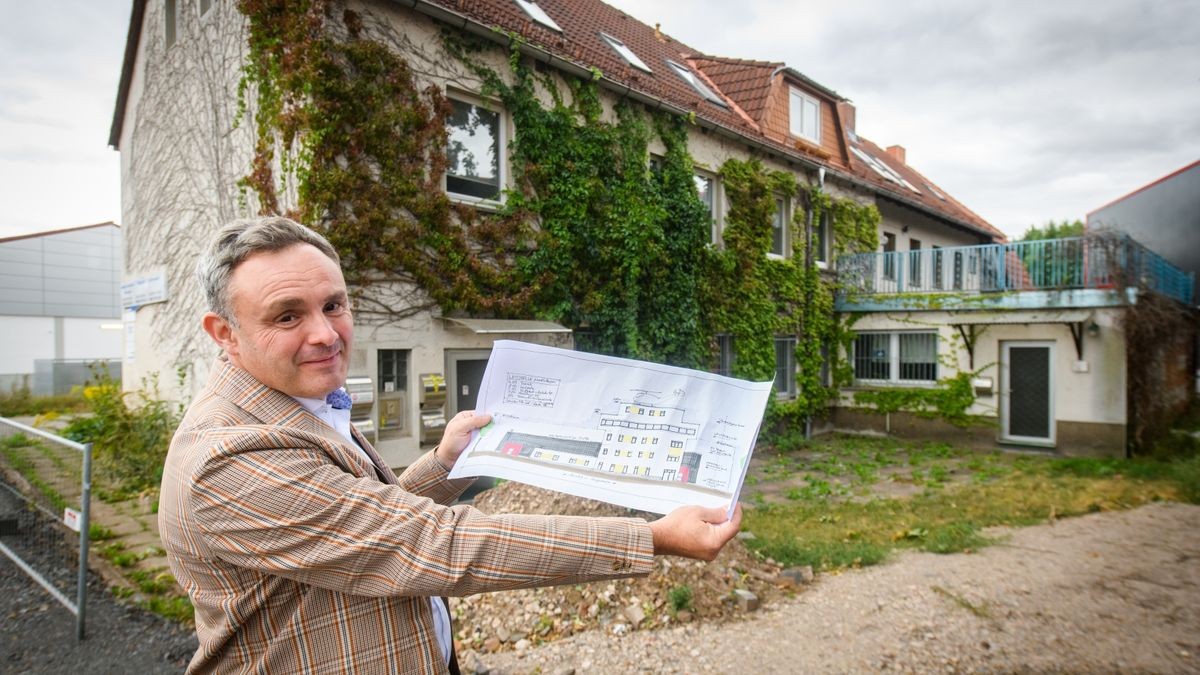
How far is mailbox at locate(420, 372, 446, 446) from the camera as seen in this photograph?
25.1 ft

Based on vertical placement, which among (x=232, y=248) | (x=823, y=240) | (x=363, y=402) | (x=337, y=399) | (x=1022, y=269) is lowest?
(x=363, y=402)

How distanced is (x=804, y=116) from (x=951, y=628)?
44.7ft

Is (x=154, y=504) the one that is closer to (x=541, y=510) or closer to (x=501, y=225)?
(x=541, y=510)

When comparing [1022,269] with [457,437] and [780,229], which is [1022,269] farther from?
[457,437]

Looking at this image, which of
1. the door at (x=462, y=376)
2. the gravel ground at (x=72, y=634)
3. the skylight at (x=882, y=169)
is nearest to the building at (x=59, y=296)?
the door at (x=462, y=376)

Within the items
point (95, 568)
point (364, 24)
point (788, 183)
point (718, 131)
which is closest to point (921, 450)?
point (788, 183)

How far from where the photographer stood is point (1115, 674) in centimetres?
365

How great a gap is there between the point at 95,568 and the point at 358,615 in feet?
18.1

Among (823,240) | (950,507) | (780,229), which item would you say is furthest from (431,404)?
(823,240)

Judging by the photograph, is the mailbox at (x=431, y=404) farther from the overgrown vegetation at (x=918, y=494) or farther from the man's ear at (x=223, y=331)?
the man's ear at (x=223, y=331)

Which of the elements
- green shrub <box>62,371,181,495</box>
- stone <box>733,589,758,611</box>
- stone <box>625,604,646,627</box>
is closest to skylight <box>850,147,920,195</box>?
stone <box>733,589,758,611</box>

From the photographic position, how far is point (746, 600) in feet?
14.8

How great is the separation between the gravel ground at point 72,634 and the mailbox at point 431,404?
3.38 metres

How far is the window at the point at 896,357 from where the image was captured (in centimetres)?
1426
